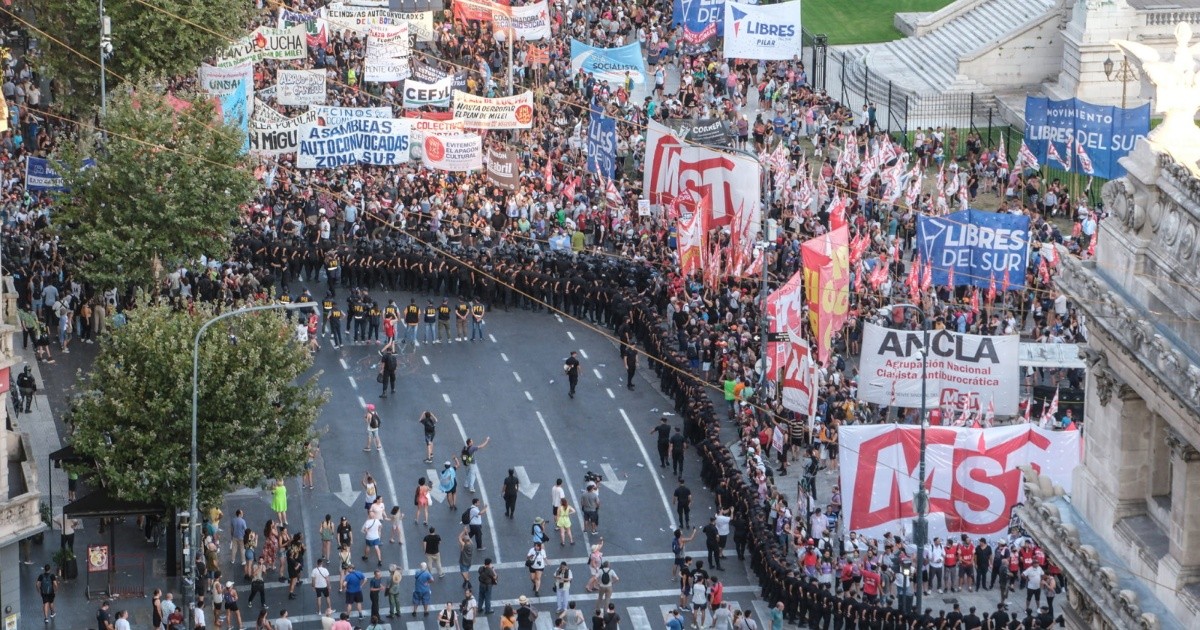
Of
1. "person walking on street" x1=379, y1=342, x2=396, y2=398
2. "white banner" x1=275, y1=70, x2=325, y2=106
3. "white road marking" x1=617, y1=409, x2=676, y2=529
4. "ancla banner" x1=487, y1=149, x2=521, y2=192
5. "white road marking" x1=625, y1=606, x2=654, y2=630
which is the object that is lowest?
"white road marking" x1=625, y1=606, x2=654, y2=630

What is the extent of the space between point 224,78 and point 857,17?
1317 inches

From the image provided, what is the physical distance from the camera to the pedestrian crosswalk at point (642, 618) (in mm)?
54625

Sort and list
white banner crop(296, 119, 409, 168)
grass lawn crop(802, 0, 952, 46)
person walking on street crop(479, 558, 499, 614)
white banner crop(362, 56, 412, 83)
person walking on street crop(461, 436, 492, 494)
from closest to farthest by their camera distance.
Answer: person walking on street crop(479, 558, 499, 614) < person walking on street crop(461, 436, 492, 494) < white banner crop(296, 119, 409, 168) < white banner crop(362, 56, 412, 83) < grass lawn crop(802, 0, 952, 46)

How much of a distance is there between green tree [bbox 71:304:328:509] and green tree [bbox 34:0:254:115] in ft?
82.1

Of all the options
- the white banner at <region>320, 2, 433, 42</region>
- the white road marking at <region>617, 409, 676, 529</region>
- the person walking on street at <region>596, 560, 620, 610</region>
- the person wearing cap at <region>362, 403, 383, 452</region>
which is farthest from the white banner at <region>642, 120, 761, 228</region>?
the person walking on street at <region>596, 560, 620, 610</region>

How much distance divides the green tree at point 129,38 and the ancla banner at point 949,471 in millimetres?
34245

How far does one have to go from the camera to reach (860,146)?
8481 centimetres

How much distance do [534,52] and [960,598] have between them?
130ft

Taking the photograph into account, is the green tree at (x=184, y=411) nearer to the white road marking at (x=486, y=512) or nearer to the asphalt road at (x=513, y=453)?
the asphalt road at (x=513, y=453)

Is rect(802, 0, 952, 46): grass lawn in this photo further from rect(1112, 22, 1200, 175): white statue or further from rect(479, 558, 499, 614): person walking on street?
rect(1112, 22, 1200, 175): white statue

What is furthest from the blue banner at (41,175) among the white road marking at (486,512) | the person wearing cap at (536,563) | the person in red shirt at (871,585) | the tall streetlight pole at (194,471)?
the person in red shirt at (871,585)

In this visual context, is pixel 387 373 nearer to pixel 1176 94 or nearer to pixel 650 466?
pixel 650 466

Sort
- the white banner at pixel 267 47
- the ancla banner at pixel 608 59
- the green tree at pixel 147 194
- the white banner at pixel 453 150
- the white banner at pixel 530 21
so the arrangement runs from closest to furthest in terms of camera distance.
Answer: the green tree at pixel 147 194
the white banner at pixel 453 150
the white banner at pixel 267 47
the ancla banner at pixel 608 59
the white banner at pixel 530 21

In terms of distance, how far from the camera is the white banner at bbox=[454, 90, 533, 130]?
7631 centimetres
